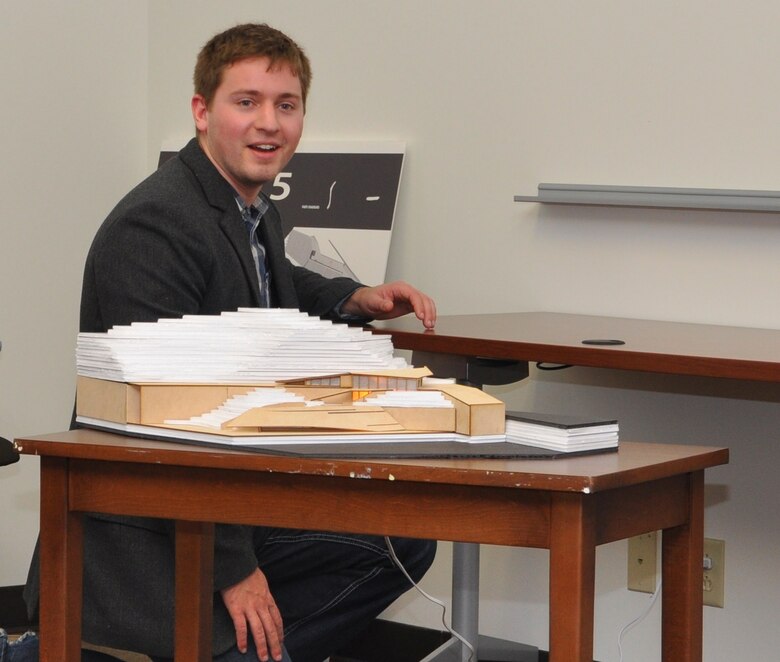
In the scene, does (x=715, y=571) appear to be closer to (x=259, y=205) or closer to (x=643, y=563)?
(x=643, y=563)

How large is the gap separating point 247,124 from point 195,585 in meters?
0.77

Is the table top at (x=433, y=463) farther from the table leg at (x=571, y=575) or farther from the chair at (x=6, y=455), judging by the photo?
the chair at (x=6, y=455)

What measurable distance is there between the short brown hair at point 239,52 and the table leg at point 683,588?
100 cm

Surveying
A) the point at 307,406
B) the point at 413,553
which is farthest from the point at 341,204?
the point at 307,406

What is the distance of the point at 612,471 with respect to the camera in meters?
1.14

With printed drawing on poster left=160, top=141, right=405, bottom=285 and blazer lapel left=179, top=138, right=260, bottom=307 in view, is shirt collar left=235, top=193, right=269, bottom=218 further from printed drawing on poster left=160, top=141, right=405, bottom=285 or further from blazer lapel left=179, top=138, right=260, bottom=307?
printed drawing on poster left=160, top=141, right=405, bottom=285

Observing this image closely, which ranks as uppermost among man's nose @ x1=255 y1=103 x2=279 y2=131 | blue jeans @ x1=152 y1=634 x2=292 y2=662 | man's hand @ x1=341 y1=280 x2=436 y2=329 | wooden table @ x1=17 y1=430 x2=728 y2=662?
man's nose @ x1=255 y1=103 x2=279 y2=131

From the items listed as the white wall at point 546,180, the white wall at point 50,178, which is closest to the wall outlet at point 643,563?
the white wall at point 546,180

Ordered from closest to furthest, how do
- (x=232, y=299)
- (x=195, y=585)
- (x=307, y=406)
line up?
(x=307, y=406)
(x=195, y=585)
(x=232, y=299)

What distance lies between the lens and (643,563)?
2.52m

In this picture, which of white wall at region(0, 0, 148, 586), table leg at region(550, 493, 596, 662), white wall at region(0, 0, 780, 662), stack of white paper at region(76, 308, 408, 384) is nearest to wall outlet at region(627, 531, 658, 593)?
white wall at region(0, 0, 780, 662)

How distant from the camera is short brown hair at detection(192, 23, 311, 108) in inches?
75.8

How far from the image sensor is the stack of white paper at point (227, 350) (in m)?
1.34

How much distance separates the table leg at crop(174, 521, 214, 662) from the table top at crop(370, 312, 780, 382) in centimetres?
57
